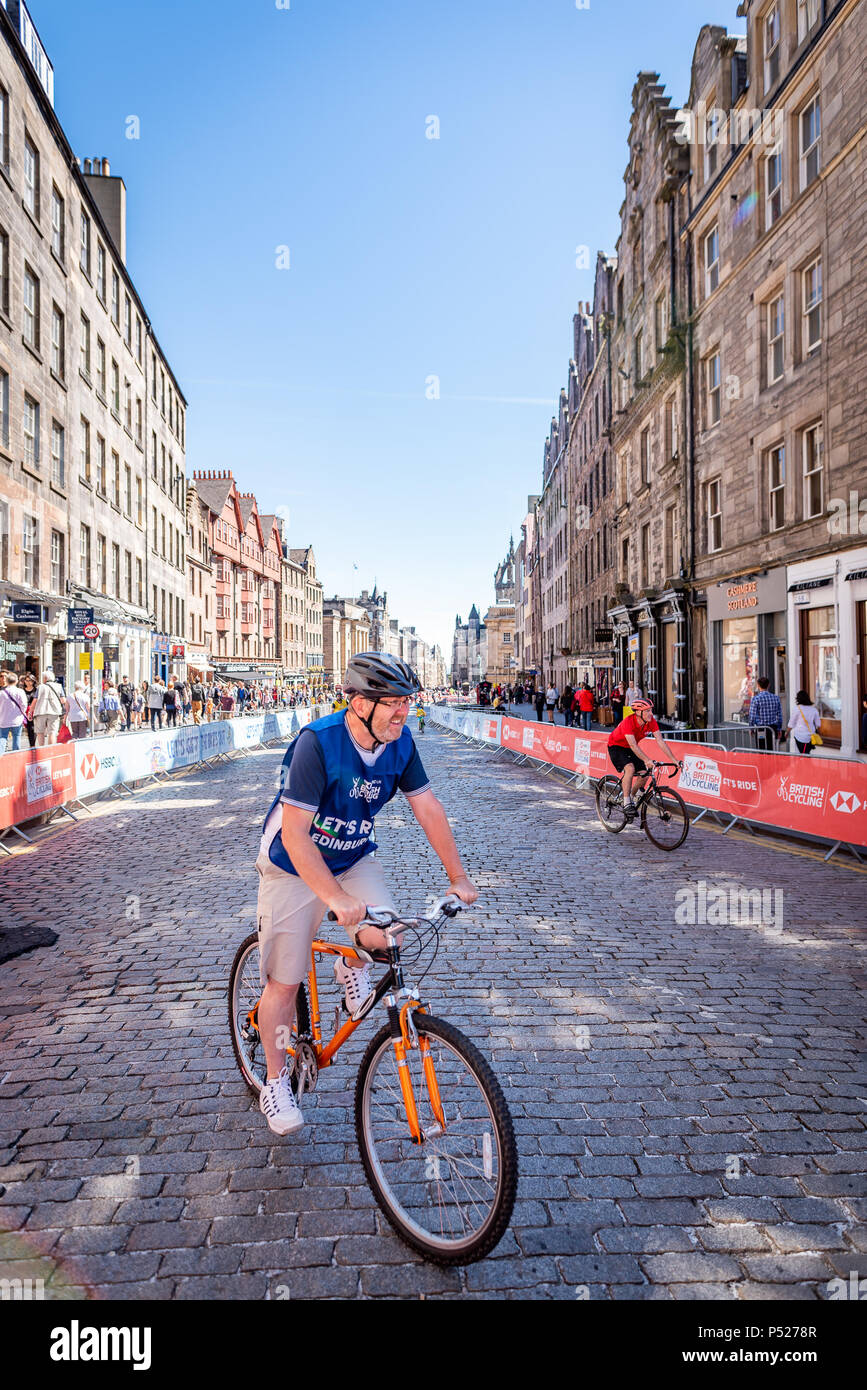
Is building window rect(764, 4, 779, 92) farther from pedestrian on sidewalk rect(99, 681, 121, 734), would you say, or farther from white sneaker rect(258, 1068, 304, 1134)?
pedestrian on sidewalk rect(99, 681, 121, 734)

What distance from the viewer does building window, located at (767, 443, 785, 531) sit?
765 inches

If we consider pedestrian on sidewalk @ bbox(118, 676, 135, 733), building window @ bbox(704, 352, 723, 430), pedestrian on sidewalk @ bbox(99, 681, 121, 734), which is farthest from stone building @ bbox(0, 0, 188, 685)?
building window @ bbox(704, 352, 723, 430)

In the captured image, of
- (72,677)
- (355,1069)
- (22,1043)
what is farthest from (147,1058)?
(72,677)

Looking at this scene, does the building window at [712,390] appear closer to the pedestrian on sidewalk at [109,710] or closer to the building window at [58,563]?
the building window at [58,563]

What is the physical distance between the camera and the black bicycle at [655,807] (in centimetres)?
1005

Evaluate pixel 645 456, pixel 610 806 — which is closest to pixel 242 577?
pixel 645 456

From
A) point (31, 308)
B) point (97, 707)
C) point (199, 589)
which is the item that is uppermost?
point (31, 308)

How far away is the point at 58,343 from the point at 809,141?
21.2 m

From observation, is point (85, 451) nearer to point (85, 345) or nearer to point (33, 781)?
point (85, 345)

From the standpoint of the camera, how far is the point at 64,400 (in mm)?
25984

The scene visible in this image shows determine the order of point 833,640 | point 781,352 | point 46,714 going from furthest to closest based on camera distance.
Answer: point 781,352, point 46,714, point 833,640

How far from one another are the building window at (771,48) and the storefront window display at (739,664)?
12.2 m

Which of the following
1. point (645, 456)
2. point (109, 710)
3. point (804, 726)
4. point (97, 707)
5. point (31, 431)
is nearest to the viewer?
point (804, 726)
